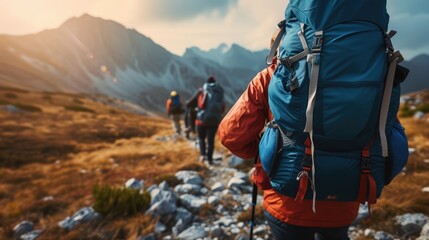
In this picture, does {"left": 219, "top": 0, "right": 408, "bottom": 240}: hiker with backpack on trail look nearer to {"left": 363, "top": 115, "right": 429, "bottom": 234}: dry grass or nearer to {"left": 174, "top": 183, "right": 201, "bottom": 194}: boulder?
{"left": 363, "top": 115, "right": 429, "bottom": 234}: dry grass

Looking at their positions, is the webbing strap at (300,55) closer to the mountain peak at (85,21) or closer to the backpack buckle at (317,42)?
the backpack buckle at (317,42)

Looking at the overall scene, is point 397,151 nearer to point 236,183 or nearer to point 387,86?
point 387,86

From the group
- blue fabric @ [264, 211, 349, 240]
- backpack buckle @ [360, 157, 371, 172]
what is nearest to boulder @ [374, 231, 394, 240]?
blue fabric @ [264, 211, 349, 240]

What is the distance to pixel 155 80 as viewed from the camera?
167 m

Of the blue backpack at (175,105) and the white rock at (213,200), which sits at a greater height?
the blue backpack at (175,105)

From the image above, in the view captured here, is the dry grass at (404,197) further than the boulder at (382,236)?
Yes

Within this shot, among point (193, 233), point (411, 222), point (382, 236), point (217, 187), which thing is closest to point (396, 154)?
point (382, 236)

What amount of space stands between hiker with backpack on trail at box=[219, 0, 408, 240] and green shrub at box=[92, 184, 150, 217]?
370 cm

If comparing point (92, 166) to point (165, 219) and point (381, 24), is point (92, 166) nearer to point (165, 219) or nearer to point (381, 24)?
point (165, 219)

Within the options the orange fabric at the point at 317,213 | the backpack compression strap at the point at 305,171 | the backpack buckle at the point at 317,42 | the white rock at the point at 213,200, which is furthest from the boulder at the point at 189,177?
the backpack buckle at the point at 317,42

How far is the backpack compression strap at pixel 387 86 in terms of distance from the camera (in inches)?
63.6

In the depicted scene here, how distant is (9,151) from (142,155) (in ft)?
19.6

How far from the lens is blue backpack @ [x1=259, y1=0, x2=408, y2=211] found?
158 centimetres

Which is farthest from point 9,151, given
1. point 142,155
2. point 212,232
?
point 212,232
